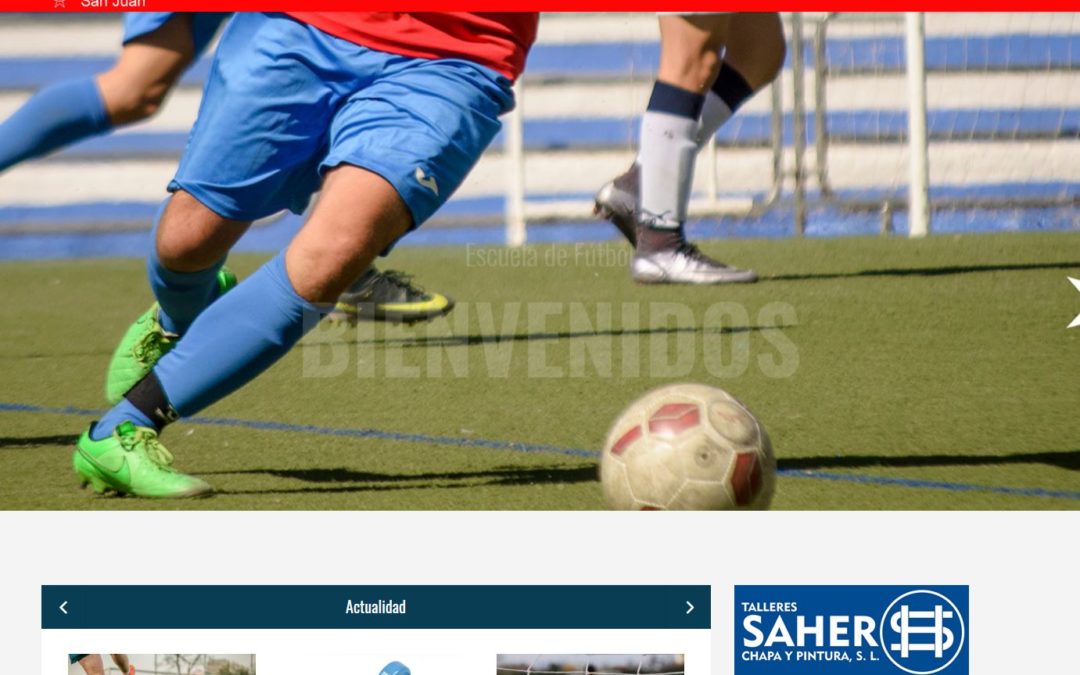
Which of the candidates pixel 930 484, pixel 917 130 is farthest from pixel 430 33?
pixel 917 130

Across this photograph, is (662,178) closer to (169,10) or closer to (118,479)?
(169,10)

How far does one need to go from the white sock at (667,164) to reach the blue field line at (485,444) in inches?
49.8

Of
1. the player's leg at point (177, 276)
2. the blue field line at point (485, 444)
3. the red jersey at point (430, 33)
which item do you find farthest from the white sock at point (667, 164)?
the red jersey at point (430, 33)

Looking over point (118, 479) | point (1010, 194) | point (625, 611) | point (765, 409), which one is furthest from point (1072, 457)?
point (1010, 194)

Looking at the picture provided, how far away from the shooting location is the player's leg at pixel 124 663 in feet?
7.11

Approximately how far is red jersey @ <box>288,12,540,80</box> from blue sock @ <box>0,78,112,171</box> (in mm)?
705

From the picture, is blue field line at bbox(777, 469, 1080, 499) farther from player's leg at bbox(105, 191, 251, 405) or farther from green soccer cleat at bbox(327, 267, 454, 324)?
green soccer cleat at bbox(327, 267, 454, 324)

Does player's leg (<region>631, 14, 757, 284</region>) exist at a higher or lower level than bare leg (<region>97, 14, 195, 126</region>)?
higher

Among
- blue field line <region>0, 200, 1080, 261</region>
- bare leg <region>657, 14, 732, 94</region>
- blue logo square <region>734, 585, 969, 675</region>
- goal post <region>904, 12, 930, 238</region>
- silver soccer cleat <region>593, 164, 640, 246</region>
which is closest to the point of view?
blue logo square <region>734, 585, 969, 675</region>

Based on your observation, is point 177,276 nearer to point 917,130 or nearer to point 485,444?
point 485,444

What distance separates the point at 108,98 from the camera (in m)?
3.02

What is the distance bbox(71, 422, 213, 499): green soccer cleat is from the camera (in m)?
2.46

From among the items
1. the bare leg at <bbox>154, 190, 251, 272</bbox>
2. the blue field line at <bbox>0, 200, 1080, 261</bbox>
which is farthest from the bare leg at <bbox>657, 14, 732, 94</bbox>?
the blue field line at <bbox>0, 200, 1080, 261</bbox>

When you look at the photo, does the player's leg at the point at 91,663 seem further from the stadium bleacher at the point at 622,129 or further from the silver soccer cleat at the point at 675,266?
the stadium bleacher at the point at 622,129
